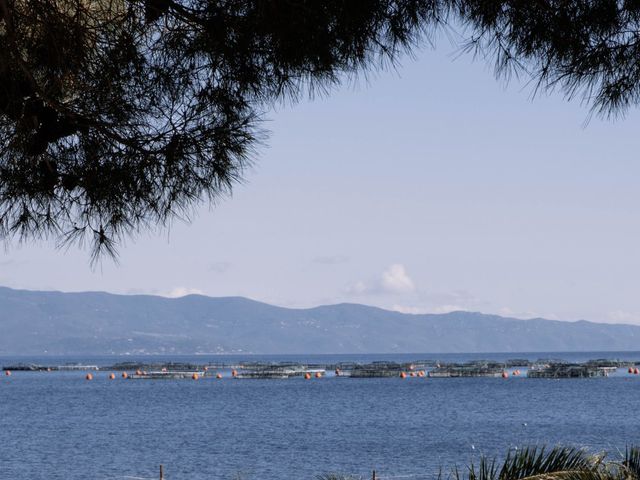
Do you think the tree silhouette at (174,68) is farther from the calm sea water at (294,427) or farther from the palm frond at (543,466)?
the calm sea water at (294,427)

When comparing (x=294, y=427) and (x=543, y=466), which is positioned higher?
(x=543, y=466)

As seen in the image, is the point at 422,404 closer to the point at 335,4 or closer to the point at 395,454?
the point at 395,454

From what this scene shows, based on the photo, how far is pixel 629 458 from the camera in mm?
6980

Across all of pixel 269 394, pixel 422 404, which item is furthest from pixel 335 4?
pixel 269 394

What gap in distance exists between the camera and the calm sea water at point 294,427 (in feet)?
137

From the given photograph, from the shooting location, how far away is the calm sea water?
41.8 meters

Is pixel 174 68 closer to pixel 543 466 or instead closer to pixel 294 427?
pixel 543 466

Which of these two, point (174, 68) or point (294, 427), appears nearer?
point (174, 68)

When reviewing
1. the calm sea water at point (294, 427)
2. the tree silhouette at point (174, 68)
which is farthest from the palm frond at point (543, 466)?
the calm sea water at point (294, 427)

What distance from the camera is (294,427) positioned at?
187ft

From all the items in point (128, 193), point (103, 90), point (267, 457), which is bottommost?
point (267, 457)

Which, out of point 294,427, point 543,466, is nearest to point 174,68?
point 543,466

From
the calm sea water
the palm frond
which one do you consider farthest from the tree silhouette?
the calm sea water

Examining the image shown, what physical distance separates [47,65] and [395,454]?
1549 inches
